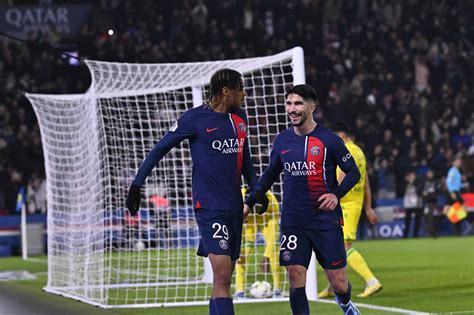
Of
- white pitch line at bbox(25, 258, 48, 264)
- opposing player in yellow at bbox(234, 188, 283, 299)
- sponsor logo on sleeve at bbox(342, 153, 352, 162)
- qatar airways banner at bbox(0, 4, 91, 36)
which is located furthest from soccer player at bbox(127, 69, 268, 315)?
qatar airways banner at bbox(0, 4, 91, 36)

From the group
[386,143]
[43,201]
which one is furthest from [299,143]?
[386,143]

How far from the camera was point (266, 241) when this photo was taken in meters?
11.7

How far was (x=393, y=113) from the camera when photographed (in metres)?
29.5

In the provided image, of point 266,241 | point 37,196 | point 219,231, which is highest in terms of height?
point 37,196

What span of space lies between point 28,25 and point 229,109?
2427 cm

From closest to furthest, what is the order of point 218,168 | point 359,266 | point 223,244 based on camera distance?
1. point 223,244
2. point 218,168
3. point 359,266

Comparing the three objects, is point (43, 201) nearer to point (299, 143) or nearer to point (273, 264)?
point (273, 264)

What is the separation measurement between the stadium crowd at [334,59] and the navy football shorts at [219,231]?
720 inches

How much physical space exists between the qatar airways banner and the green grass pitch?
9.82 m

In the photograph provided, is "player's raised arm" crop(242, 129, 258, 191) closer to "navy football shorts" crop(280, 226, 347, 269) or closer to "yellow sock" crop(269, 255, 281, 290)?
"navy football shorts" crop(280, 226, 347, 269)

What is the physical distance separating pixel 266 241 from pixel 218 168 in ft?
17.6

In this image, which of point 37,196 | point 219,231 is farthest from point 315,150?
point 37,196

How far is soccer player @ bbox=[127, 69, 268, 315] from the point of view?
20.6 ft

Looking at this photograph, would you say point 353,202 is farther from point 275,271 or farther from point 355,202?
point 275,271
